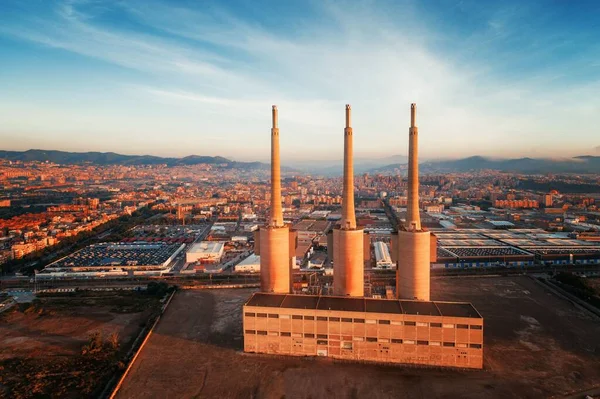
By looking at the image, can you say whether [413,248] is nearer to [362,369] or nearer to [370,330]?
[370,330]

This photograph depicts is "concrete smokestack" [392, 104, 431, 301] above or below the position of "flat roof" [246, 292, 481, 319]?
above

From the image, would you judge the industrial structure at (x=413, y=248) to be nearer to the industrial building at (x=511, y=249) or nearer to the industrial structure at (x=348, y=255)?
the industrial structure at (x=348, y=255)

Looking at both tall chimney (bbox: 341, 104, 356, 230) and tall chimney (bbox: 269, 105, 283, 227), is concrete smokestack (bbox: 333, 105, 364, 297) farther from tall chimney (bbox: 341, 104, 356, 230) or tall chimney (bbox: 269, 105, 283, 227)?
tall chimney (bbox: 269, 105, 283, 227)

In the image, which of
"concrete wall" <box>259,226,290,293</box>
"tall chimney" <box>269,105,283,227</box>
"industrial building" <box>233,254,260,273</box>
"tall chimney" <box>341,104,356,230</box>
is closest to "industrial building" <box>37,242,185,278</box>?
"industrial building" <box>233,254,260,273</box>

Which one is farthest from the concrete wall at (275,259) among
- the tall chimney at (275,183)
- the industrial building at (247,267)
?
the industrial building at (247,267)

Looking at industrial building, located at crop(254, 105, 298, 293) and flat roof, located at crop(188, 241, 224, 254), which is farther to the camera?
flat roof, located at crop(188, 241, 224, 254)

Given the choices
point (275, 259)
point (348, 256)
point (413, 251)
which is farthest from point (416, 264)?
point (275, 259)
